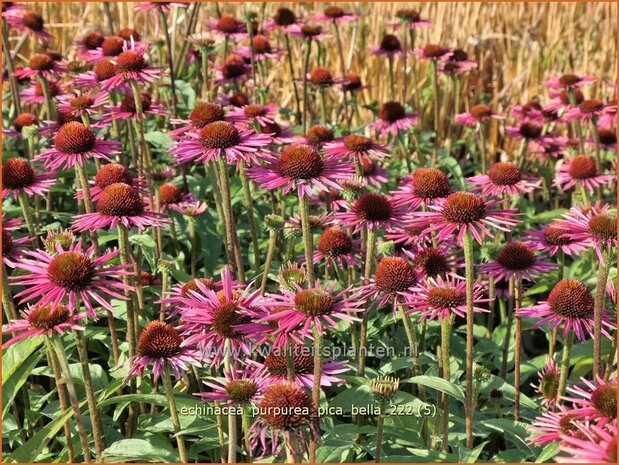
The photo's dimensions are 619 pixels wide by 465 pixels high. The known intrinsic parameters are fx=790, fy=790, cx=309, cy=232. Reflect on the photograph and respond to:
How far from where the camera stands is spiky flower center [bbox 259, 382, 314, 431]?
67.1 inches

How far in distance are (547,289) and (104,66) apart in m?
2.14

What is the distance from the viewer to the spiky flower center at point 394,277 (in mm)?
2305

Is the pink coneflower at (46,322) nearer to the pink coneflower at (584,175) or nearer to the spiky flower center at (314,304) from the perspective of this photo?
the spiky flower center at (314,304)

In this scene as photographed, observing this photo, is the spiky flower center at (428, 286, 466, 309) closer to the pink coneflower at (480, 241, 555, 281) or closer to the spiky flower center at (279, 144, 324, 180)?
the pink coneflower at (480, 241, 555, 281)

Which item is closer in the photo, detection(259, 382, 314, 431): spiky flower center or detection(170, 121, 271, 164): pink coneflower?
detection(259, 382, 314, 431): spiky flower center

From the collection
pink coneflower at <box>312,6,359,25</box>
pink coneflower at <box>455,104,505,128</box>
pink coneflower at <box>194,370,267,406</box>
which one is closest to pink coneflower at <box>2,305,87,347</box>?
pink coneflower at <box>194,370,267,406</box>

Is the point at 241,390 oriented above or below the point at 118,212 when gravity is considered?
below

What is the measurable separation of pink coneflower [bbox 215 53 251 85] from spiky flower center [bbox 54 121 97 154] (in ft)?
5.24

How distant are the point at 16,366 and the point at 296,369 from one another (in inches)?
31.6

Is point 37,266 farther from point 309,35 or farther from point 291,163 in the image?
point 309,35

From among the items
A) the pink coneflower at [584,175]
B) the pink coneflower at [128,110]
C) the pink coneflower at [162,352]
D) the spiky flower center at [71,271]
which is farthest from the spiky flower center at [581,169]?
the spiky flower center at [71,271]

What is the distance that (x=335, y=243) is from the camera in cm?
→ 264

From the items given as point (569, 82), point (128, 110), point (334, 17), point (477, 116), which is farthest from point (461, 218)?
point (334, 17)

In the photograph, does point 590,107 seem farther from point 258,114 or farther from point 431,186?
point 431,186
